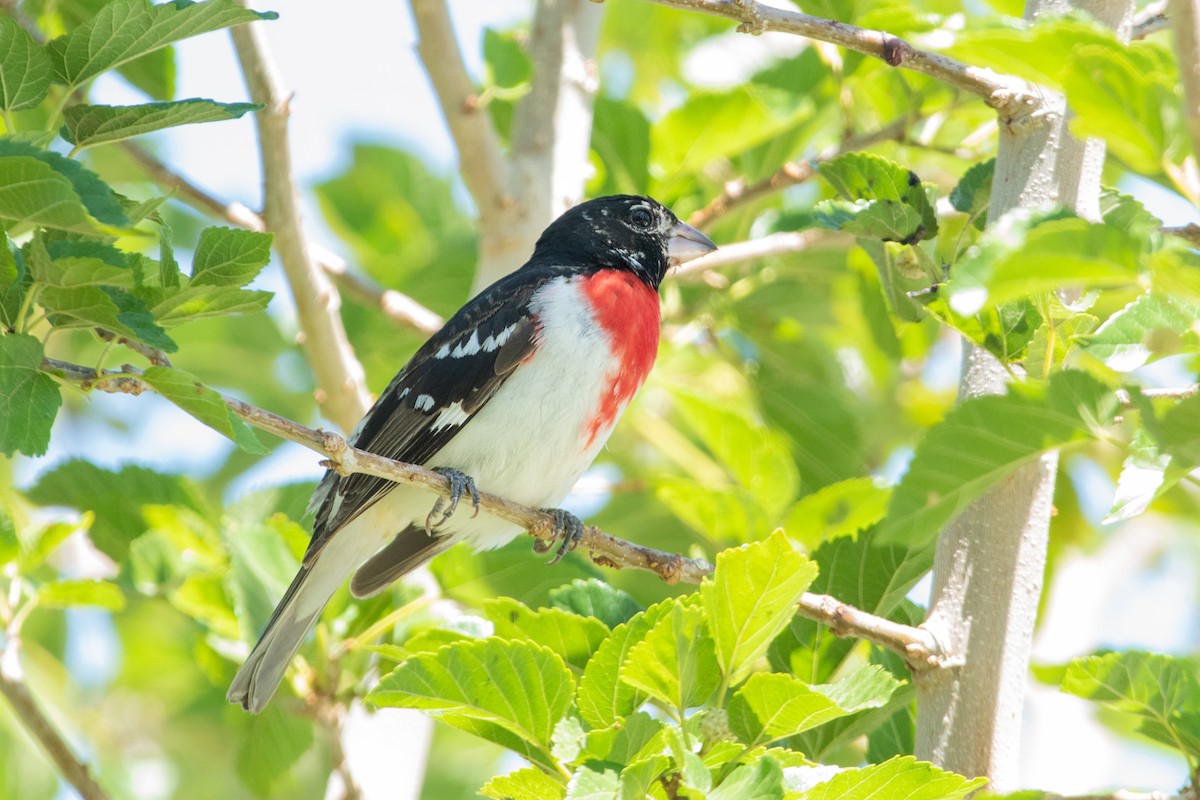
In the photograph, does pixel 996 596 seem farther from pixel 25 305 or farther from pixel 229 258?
pixel 25 305

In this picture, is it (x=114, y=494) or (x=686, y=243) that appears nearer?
(x=114, y=494)

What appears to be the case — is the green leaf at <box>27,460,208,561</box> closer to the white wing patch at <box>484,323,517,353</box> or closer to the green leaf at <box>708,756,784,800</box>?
the white wing patch at <box>484,323,517,353</box>

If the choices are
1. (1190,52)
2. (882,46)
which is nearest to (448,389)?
(882,46)

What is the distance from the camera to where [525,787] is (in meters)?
2.59

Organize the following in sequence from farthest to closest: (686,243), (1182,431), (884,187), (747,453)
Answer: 1. (686,243)
2. (747,453)
3. (884,187)
4. (1182,431)

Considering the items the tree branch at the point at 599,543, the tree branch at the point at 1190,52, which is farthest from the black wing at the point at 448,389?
the tree branch at the point at 1190,52

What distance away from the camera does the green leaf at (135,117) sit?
2.81 m

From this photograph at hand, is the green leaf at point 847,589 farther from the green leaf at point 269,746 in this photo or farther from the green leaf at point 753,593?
the green leaf at point 269,746

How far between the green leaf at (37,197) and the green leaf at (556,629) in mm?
1324

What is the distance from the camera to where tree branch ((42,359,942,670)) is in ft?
9.14

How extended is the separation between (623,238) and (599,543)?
219cm

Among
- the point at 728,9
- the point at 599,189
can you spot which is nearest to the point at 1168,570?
the point at 599,189

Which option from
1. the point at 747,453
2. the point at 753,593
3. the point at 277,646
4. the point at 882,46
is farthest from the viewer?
the point at 747,453

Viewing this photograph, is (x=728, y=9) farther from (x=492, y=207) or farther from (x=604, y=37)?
(x=604, y=37)
